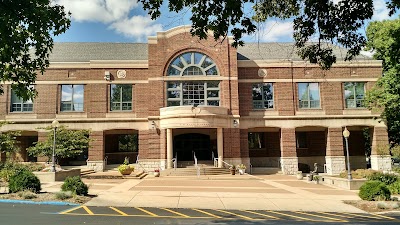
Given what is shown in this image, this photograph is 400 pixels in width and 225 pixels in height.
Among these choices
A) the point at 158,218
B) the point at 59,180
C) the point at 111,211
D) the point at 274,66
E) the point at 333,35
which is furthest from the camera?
the point at 274,66

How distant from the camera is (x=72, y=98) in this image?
3153cm

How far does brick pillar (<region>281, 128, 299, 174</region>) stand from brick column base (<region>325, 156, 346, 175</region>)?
116 inches

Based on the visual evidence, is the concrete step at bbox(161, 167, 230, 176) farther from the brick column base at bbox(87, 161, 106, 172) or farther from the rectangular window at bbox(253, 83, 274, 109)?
the rectangular window at bbox(253, 83, 274, 109)

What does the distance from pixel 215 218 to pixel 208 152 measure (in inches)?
852

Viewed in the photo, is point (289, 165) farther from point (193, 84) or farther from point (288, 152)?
point (193, 84)

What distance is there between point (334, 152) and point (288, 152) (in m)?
4.25

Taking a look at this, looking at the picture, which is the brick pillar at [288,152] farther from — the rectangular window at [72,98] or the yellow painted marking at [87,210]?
the yellow painted marking at [87,210]

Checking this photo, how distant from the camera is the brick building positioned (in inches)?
1195

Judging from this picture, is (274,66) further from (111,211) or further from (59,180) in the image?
(111,211)

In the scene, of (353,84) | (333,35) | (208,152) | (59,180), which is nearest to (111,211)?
(333,35)

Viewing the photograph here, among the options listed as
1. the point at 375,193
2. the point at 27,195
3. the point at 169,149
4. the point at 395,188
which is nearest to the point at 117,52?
the point at 169,149

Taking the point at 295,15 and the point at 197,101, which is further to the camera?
the point at 197,101

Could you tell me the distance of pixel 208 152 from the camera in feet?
107

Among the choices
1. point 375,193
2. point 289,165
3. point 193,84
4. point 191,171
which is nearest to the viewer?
point 375,193
